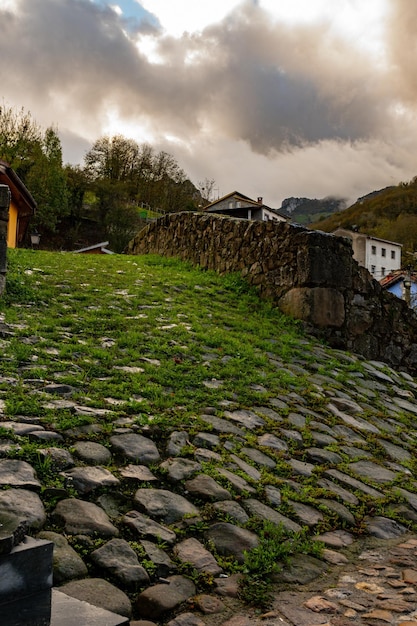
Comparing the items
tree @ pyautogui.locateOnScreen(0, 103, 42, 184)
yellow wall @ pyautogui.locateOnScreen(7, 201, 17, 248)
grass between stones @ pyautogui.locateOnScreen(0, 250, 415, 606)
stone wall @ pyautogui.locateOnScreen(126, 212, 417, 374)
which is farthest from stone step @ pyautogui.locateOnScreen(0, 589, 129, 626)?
tree @ pyautogui.locateOnScreen(0, 103, 42, 184)

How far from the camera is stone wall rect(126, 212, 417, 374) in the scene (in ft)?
28.0

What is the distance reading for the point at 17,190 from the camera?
2050 cm

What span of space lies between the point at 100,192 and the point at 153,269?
39445 mm

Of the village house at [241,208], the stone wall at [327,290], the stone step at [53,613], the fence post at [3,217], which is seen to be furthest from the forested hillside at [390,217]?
the stone step at [53,613]

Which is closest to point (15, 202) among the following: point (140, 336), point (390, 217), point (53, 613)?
point (140, 336)

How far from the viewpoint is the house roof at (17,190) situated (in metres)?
19.5

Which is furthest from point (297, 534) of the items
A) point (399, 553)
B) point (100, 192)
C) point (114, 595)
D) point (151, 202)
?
point (151, 202)

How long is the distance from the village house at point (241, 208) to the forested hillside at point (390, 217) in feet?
18.0

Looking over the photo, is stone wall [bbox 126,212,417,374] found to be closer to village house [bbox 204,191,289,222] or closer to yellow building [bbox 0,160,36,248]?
yellow building [bbox 0,160,36,248]

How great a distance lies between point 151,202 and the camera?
55.3m

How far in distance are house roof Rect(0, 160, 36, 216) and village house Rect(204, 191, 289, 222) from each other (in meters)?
37.0

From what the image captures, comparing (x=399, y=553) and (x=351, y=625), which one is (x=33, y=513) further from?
(x=399, y=553)

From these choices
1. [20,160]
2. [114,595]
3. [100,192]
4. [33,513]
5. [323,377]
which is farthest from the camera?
[100,192]

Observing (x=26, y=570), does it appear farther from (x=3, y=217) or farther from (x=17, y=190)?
(x=17, y=190)
